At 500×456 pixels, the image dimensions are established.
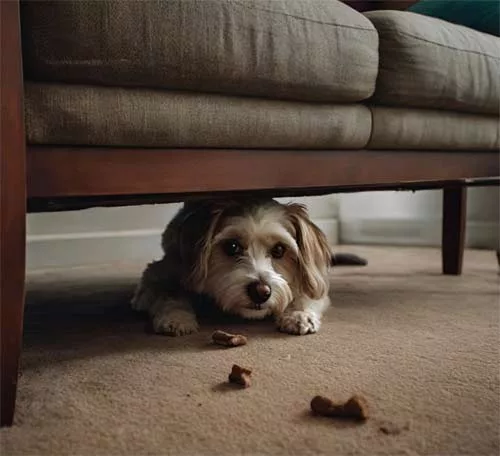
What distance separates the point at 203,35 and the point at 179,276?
24.3 inches

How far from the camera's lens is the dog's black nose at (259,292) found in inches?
50.8

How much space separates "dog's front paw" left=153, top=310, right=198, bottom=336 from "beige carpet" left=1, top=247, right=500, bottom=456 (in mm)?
33

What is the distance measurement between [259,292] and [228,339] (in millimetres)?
138

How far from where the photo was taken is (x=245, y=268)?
1341 millimetres

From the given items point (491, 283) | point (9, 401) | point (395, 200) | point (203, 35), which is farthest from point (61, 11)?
point (395, 200)

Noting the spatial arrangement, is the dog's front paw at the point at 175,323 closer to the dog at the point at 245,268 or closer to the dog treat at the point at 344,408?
the dog at the point at 245,268

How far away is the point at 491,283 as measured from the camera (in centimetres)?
191

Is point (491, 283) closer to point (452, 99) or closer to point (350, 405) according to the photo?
point (452, 99)

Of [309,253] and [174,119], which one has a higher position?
[174,119]

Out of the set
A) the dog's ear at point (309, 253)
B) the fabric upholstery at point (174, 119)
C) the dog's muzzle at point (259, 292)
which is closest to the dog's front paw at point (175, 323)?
the dog's muzzle at point (259, 292)

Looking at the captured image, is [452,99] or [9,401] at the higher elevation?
[452,99]

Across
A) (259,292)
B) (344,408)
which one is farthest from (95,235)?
(344,408)

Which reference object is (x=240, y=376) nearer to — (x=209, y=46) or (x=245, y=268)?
(x=245, y=268)

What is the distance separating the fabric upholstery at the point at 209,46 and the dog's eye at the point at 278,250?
0.34 metres
